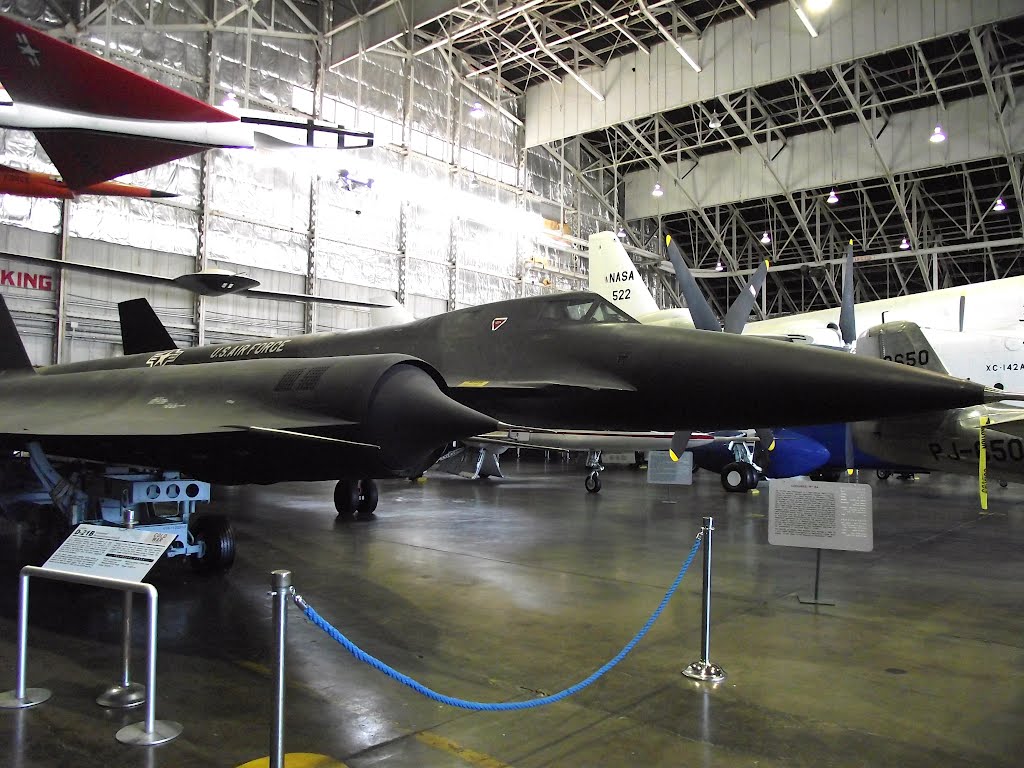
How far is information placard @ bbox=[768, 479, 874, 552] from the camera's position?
18.6ft

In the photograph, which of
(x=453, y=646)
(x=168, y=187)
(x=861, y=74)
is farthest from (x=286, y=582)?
(x=861, y=74)

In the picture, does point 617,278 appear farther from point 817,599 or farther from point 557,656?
point 557,656

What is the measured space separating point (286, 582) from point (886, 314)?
21723mm

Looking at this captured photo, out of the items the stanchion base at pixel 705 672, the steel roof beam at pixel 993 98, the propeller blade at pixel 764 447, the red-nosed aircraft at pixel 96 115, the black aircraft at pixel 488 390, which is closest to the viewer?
the stanchion base at pixel 705 672

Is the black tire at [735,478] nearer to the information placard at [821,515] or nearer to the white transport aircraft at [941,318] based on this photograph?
the white transport aircraft at [941,318]

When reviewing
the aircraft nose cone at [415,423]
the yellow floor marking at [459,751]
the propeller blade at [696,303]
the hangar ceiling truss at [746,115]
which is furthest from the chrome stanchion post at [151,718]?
the hangar ceiling truss at [746,115]

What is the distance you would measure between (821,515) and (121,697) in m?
5.12

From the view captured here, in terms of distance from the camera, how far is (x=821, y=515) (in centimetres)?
585

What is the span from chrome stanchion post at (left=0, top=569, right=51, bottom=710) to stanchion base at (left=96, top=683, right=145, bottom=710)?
294 millimetres

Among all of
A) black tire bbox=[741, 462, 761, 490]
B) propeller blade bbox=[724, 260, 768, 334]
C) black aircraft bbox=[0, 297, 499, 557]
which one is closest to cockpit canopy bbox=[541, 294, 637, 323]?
black aircraft bbox=[0, 297, 499, 557]

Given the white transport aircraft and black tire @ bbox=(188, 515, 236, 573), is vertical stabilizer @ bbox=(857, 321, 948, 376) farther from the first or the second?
black tire @ bbox=(188, 515, 236, 573)

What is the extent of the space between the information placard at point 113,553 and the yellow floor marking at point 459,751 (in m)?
1.63

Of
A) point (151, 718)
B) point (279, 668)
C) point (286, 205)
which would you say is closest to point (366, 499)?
point (151, 718)

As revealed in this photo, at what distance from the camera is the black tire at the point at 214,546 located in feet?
22.1
